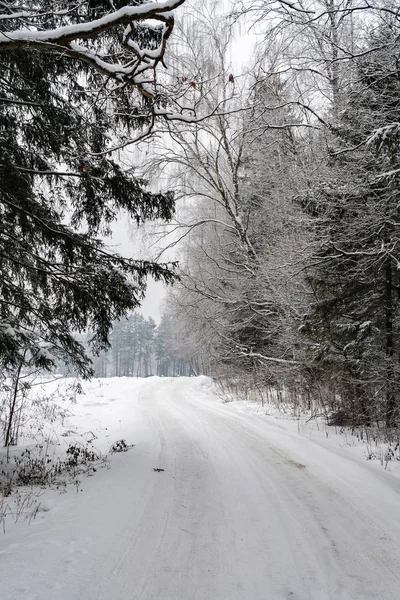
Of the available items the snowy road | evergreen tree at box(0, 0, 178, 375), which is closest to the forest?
evergreen tree at box(0, 0, 178, 375)

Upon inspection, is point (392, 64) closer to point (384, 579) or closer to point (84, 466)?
point (384, 579)

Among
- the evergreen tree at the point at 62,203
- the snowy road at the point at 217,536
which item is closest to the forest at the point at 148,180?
the evergreen tree at the point at 62,203

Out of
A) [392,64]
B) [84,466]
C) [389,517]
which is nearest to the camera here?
[389,517]

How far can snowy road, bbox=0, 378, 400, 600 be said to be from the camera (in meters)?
2.44

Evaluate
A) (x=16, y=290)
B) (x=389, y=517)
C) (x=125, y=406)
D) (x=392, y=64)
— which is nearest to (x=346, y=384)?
(x=389, y=517)

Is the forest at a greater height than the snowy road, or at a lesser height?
greater

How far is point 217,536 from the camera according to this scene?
3.18 metres

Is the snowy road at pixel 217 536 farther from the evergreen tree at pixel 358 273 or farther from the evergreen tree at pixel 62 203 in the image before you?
the evergreen tree at pixel 62 203

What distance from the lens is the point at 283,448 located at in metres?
6.29

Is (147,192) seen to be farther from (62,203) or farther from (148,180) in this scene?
(62,203)

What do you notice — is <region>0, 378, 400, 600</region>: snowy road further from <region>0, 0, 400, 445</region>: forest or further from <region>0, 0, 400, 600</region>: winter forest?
<region>0, 0, 400, 445</region>: forest

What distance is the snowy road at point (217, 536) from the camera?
2.44 m

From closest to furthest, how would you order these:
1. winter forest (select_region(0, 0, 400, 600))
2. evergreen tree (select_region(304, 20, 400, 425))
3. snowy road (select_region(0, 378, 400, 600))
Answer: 1. snowy road (select_region(0, 378, 400, 600))
2. winter forest (select_region(0, 0, 400, 600))
3. evergreen tree (select_region(304, 20, 400, 425))

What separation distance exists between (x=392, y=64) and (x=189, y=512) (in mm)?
6493
